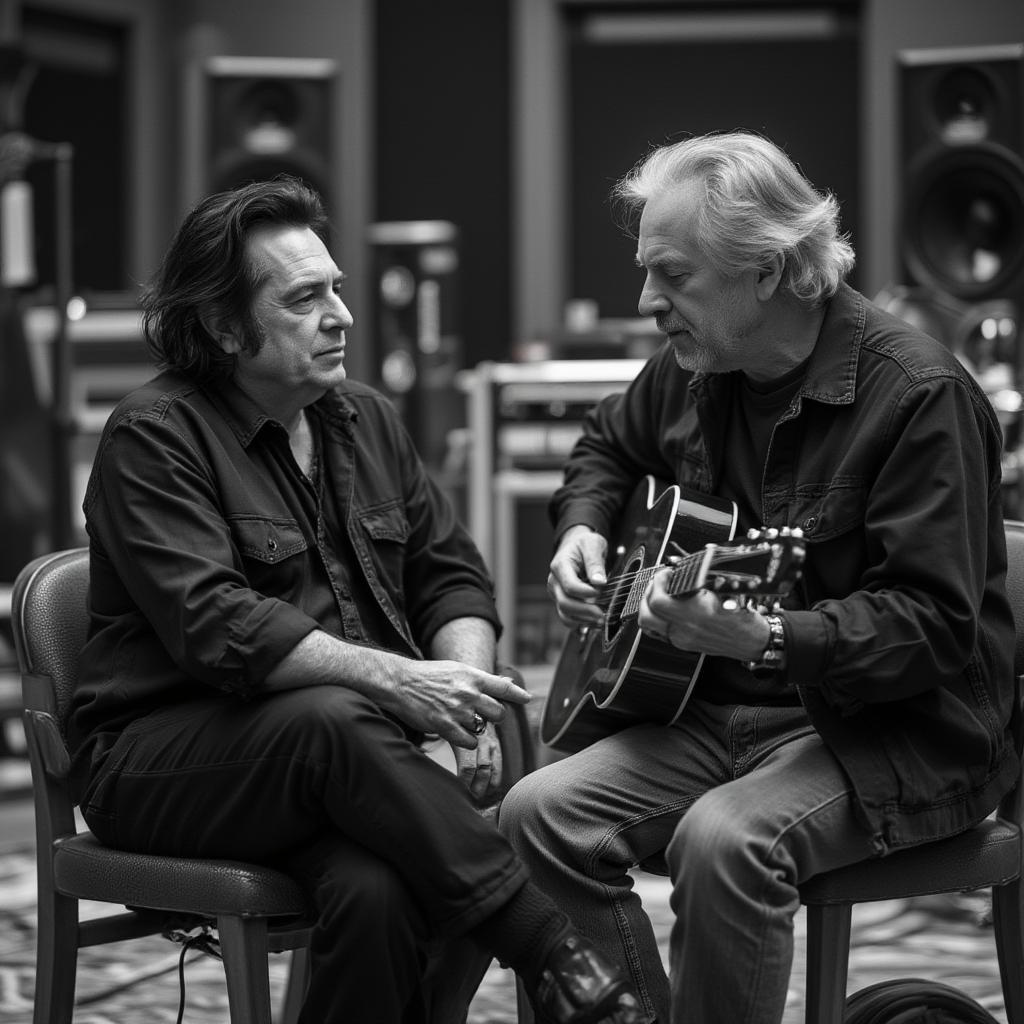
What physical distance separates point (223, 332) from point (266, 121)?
4185mm

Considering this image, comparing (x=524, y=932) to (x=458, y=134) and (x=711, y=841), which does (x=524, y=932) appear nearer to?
(x=711, y=841)

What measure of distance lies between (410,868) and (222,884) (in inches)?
8.3

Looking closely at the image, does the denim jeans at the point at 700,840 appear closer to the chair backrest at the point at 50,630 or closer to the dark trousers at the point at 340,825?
the dark trousers at the point at 340,825

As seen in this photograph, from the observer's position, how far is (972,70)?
399cm

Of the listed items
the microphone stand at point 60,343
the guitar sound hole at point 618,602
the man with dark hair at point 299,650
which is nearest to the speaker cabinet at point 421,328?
the microphone stand at point 60,343

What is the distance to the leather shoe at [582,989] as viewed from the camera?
171 centimetres

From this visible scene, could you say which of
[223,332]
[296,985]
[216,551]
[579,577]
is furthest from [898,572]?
[296,985]

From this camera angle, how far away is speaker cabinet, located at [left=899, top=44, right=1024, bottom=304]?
3.87 meters

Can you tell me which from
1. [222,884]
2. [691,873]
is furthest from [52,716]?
[691,873]

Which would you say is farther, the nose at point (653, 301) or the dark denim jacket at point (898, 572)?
the nose at point (653, 301)

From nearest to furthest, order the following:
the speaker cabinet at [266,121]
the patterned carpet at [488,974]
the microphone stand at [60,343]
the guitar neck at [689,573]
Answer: the guitar neck at [689,573]
the patterned carpet at [488,974]
the microphone stand at [60,343]
the speaker cabinet at [266,121]

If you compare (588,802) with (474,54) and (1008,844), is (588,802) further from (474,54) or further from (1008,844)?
(474,54)

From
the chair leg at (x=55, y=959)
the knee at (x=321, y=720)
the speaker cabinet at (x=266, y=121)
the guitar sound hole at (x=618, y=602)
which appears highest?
the speaker cabinet at (x=266, y=121)

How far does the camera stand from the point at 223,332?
2076 mm
